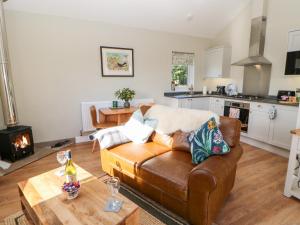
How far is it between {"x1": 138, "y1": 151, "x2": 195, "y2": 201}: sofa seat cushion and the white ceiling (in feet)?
9.57

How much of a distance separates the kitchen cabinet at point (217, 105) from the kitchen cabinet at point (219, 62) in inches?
28.3

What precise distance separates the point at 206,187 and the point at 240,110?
2979mm

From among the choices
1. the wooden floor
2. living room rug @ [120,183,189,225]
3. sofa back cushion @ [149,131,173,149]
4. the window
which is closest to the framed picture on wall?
the window

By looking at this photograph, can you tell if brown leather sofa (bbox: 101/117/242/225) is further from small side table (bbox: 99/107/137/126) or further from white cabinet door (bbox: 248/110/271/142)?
white cabinet door (bbox: 248/110/271/142)

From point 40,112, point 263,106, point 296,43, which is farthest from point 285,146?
point 40,112

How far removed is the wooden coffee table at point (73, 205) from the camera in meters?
1.24

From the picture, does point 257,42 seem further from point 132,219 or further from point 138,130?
point 132,219

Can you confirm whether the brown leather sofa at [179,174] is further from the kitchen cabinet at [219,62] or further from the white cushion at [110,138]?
the kitchen cabinet at [219,62]

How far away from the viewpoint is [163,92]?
4.79m

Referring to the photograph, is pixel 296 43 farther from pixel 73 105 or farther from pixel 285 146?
pixel 73 105

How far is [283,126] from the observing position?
324 cm

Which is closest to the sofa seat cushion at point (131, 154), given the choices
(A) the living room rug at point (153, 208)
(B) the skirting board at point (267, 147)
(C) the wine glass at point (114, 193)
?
(A) the living room rug at point (153, 208)

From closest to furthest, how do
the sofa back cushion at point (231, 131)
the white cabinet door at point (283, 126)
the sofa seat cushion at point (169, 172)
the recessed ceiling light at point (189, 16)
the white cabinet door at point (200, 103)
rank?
the sofa seat cushion at point (169, 172), the sofa back cushion at point (231, 131), the white cabinet door at point (283, 126), the recessed ceiling light at point (189, 16), the white cabinet door at point (200, 103)

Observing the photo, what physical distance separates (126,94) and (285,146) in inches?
118
